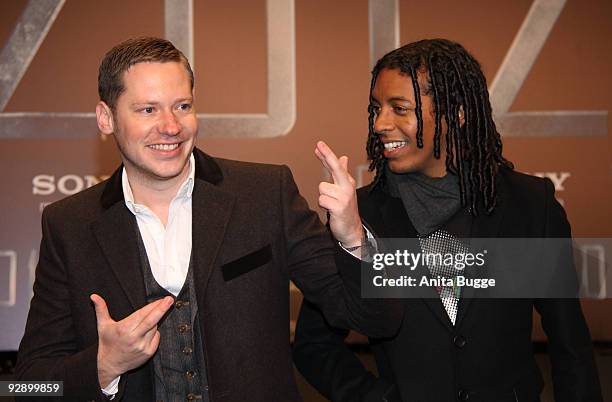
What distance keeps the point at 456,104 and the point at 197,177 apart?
0.78 meters

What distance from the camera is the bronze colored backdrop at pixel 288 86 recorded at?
4.17m

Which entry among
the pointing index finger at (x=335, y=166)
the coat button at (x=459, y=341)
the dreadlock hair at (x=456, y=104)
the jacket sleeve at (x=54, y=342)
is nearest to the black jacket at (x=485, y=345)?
the coat button at (x=459, y=341)

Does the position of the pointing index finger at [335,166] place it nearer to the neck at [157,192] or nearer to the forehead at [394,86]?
the neck at [157,192]

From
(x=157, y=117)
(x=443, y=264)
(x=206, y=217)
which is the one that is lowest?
(x=443, y=264)

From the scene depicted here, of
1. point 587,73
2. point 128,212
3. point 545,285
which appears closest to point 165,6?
point 587,73

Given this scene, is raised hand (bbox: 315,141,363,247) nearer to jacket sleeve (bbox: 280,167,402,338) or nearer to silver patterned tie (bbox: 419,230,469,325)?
jacket sleeve (bbox: 280,167,402,338)

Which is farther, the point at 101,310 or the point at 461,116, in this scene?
the point at 461,116

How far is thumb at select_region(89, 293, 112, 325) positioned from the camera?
1.65 metres

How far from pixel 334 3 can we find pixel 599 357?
92.0 inches

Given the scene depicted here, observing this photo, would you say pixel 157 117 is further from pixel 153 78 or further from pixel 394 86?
pixel 394 86

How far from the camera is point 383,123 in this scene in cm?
212

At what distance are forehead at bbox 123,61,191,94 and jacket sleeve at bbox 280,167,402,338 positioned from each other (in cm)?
Answer: 34

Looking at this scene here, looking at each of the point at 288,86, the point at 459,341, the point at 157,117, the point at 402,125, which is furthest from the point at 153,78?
the point at 288,86

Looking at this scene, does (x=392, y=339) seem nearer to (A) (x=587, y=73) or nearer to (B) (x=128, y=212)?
(B) (x=128, y=212)
